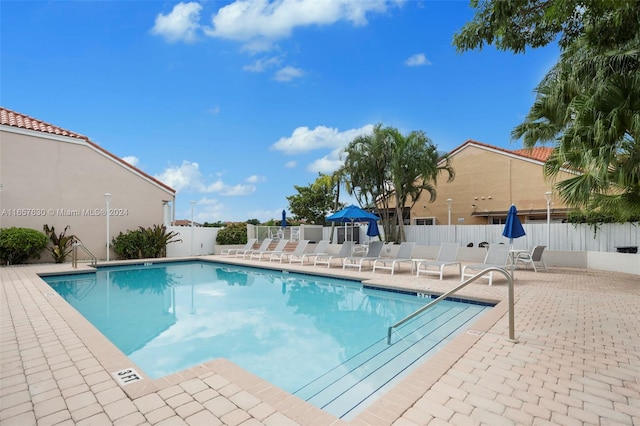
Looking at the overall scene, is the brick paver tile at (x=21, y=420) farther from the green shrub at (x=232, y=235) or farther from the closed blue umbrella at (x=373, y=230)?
the green shrub at (x=232, y=235)

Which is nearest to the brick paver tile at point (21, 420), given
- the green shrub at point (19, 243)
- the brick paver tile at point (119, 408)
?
the brick paver tile at point (119, 408)

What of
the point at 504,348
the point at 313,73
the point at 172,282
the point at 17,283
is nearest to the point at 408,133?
the point at 313,73

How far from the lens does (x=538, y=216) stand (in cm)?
2216

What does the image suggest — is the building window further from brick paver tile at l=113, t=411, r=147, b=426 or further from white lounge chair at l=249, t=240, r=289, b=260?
brick paver tile at l=113, t=411, r=147, b=426

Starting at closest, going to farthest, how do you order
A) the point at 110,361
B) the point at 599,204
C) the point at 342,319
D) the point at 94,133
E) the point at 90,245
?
the point at 110,361, the point at 342,319, the point at 599,204, the point at 90,245, the point at 94,133

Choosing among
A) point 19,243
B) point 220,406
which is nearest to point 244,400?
point 220,406

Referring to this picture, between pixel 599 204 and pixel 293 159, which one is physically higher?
pixel 293 159

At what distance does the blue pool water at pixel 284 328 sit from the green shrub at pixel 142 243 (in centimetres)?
561

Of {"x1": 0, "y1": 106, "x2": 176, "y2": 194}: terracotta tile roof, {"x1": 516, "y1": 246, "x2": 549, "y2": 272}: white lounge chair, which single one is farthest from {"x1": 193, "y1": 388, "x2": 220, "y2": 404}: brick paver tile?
{"x1": 0, "y1": 106, "x2": 176, "y2": 194}: terracotta tile roof

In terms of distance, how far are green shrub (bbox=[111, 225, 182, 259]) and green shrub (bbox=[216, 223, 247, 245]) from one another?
12.4 ft

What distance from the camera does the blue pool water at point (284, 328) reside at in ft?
16.2

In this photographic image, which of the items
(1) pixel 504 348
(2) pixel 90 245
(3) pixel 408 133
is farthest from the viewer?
(3) pixel 408 133

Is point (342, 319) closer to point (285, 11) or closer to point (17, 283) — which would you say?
point (17, 283)

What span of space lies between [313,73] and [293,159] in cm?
1282
